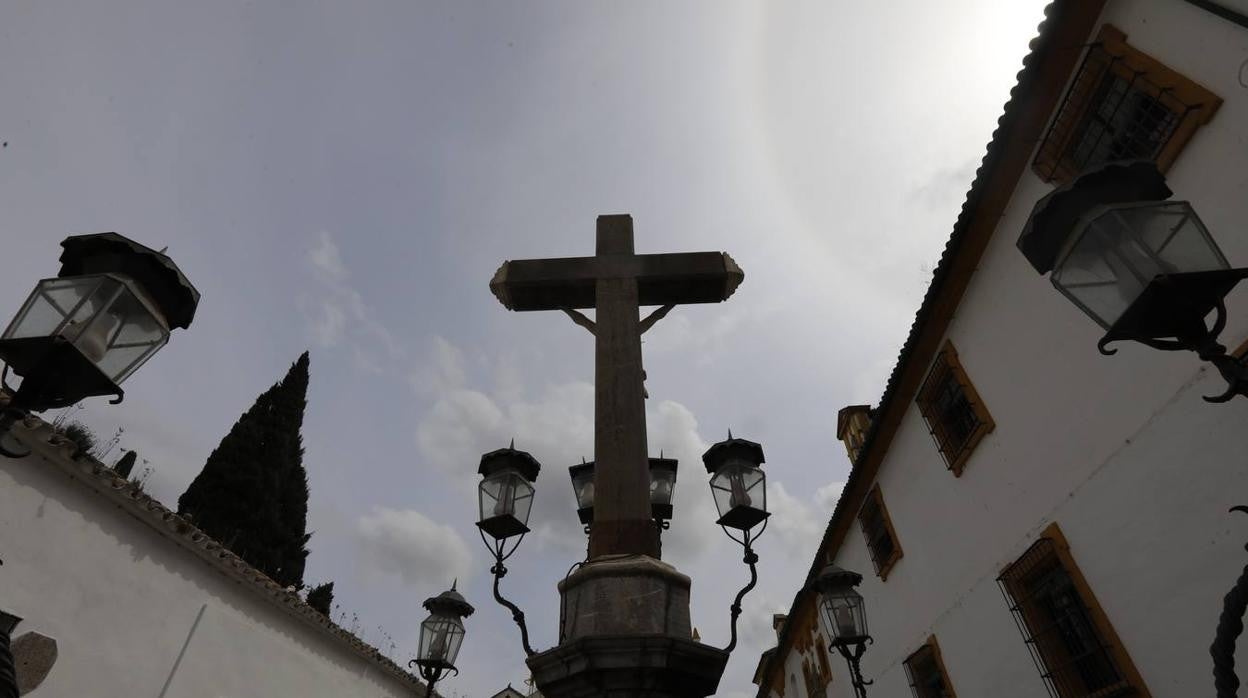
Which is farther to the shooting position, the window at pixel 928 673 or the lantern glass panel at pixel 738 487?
the window at pixel 928 673

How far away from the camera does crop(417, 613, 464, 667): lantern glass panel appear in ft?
24.3

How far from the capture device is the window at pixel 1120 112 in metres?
5.37

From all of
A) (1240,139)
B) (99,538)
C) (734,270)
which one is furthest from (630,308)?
(99,538)

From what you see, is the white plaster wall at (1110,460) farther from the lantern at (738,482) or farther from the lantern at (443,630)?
the lantern at (443,630)

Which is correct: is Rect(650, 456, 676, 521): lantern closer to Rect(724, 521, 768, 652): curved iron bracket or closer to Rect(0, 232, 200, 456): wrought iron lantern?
Rect(724, 521, 768, 652): curved iron bracket

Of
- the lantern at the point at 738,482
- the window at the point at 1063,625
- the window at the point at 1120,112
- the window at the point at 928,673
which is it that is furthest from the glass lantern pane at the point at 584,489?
the window at the point at 928,673

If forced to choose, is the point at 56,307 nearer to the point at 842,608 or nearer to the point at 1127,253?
the point at 1127,253

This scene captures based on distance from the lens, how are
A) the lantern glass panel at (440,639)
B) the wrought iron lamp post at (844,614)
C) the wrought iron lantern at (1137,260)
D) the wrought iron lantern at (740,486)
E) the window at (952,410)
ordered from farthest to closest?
the window at (952,410) < the lantern glass panel at (440,639) < the wrought iron lamp post at (844,614) < the wrought iron lantern at (740,486) < the wrought iron lantern at (1137,260)

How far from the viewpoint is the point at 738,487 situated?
Answer: 4.33m

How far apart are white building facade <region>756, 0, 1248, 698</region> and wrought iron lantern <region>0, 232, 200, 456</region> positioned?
23.5ft

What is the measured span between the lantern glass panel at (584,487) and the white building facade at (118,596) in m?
6.07

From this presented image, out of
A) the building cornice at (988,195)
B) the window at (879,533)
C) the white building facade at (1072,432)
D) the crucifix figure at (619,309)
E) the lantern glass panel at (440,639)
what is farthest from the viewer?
the window at (879,533)

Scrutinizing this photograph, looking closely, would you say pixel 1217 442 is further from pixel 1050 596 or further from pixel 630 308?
pixel 630 308

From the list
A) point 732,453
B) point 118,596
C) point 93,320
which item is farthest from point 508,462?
point 118,596
